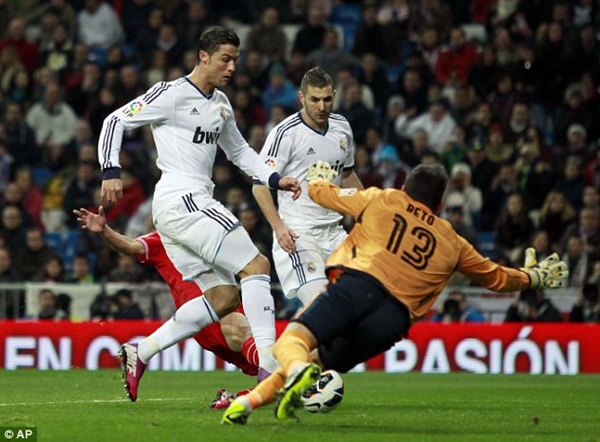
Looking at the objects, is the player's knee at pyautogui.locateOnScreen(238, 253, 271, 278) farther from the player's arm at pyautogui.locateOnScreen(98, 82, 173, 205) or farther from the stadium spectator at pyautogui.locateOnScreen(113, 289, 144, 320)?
the stadium spectator at pyautogui.locateOnScreen(113, 289, 144, 320)

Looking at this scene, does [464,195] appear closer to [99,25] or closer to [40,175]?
[40,175]

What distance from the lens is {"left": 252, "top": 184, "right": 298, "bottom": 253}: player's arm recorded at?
32.2 ft

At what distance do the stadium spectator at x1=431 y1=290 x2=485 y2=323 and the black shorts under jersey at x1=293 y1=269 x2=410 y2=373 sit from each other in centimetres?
819

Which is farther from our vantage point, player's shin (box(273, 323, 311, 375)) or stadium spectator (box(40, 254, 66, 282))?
stadium spectator (box(40, 254, 66, 282))

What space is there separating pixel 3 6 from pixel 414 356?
1044 centimetres

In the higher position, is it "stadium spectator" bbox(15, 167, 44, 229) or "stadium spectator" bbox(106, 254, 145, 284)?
"stadium spectator" bbox(15, 167, 44, 229)

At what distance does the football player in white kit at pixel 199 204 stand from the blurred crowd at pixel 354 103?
766cm

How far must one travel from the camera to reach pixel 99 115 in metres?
20.5

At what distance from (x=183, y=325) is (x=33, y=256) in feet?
27.6

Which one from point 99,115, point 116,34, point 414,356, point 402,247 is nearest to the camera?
point 402,247

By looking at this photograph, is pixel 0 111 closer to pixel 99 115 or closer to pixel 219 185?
pixel 99 115

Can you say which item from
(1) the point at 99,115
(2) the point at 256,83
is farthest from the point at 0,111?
(2) the point at 256,83

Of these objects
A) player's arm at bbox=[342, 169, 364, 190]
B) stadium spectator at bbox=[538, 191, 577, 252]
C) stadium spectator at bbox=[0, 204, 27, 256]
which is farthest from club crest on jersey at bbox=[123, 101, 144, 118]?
stadium spectator at bbox=[538, 191, 577, 252]

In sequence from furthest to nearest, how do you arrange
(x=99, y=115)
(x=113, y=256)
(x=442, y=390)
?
(x=99, y=115) → (x=113, y=256) → (x=442, y=390)
